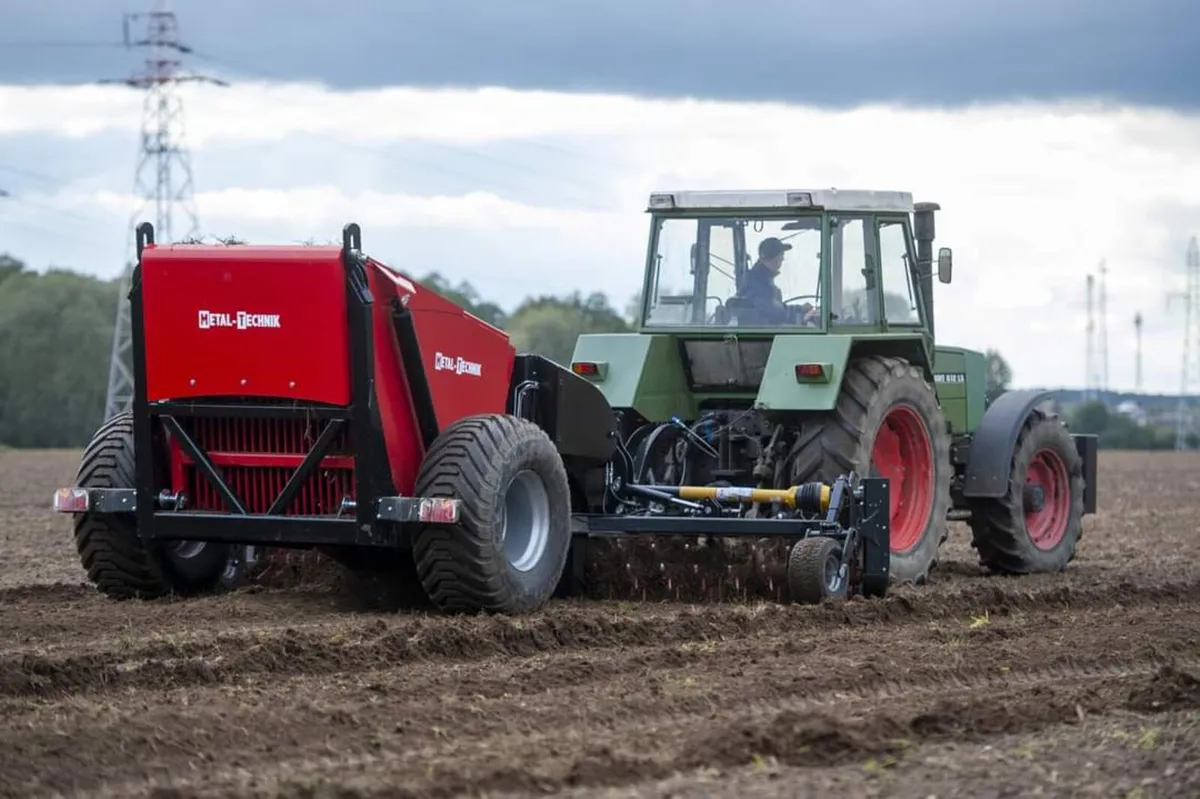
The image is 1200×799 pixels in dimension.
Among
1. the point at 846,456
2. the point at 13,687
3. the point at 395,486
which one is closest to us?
the point at 13,687

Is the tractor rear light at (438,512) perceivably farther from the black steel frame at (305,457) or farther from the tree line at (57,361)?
the tree line at (57,361)

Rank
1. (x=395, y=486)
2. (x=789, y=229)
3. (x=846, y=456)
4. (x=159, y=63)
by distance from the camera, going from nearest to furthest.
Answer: (x=395, y=486)
(x=846, y=456)
(x=789, y=229)
(x=159, y=63)

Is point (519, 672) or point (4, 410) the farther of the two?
point (4, 410)

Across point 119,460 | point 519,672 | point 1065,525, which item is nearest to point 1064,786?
point 519,672

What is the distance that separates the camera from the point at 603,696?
261 inches

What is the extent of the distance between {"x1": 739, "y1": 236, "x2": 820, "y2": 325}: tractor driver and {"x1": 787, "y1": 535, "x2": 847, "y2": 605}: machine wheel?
1.82 meters

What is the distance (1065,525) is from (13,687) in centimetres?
782

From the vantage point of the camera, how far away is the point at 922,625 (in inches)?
352

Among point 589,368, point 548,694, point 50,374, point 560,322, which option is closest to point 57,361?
point 50,374

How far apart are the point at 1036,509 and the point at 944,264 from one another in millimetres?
1813

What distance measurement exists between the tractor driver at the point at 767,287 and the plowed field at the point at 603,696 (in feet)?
6.14

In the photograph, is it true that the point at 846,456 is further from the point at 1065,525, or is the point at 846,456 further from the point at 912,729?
the point at 912,729

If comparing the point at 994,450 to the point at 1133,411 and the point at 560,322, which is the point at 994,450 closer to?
the point at 560,322

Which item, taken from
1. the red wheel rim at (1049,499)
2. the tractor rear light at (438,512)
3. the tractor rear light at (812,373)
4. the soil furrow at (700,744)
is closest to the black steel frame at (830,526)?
the tractor rear light at (812,373)
